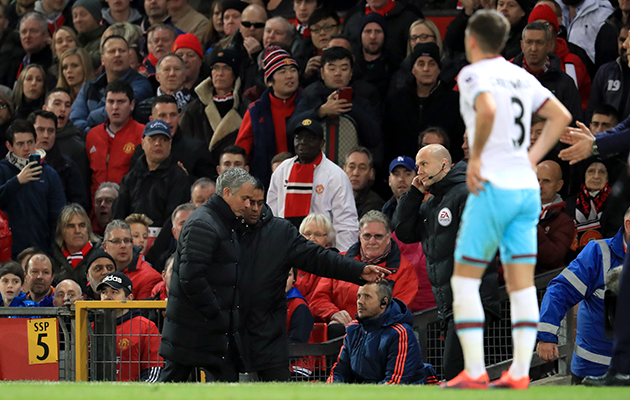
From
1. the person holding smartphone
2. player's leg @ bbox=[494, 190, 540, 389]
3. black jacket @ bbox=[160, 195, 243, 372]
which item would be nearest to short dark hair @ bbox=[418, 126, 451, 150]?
black jacket @ bbox=[160, 195, 243, 372]

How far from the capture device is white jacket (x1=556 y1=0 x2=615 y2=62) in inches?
425

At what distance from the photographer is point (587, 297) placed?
650 centimetres

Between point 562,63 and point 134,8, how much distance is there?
274 inches

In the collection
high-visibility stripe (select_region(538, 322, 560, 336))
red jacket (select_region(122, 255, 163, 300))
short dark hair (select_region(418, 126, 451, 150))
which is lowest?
high-visibility stripe (select_region(538, 322, 560, 336))

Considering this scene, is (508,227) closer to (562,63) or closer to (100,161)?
(562,63)

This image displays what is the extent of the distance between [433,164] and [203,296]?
1921 millimetres

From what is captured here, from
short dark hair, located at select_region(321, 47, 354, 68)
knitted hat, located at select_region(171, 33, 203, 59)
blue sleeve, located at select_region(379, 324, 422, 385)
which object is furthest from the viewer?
knitted hat, located at select_region(171, 33, 203, 59)

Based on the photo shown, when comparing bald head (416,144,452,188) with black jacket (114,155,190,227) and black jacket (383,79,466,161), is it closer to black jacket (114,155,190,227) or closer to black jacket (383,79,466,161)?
black jacket (383,79,466,161)

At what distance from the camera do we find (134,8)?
14.2m

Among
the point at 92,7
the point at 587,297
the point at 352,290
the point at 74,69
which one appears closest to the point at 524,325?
the point at 587,297

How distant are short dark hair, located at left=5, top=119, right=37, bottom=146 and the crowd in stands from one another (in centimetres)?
2

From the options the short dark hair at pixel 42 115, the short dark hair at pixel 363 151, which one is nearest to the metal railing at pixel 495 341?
the short dark hair at pixel 363 151

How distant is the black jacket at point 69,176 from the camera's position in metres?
10.8

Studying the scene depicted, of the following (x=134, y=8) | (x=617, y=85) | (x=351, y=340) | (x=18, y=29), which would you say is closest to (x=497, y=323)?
(x=351, y=340)
